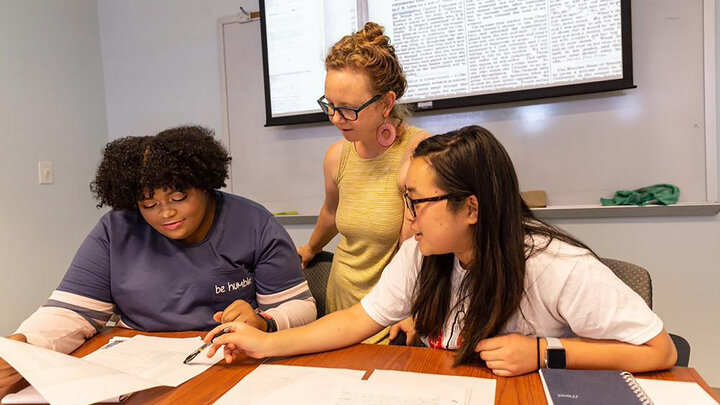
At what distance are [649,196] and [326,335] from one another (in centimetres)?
160

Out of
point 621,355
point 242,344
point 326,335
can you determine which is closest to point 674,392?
point 621,355

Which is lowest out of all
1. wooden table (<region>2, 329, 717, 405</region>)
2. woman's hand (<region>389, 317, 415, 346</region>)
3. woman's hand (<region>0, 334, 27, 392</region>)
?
woman's hand (<region>389, 317, 415, 346</region>)

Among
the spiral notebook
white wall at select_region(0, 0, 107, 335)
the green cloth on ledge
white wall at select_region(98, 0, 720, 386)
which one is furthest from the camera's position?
white wall at select_region(0, 0, 107, 335)

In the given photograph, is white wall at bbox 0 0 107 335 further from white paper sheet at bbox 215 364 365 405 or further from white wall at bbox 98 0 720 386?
white paper sheet at bbox 215 364 365 405

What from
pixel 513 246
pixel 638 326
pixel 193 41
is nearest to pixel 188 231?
pixel 513 246

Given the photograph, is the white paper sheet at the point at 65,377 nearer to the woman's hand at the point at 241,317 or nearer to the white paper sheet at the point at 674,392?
the woman's hand at the point at 241,317

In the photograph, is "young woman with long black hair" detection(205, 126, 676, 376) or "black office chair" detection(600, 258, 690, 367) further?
"black office chair" detection(600, 258, 690, 367)

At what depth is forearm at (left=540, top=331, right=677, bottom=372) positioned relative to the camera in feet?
2.50

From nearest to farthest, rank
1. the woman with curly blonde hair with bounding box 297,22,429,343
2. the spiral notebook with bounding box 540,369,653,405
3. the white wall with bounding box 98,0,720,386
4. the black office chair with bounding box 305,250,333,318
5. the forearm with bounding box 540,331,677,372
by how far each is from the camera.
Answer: the spiral notebook with bounding box 540,369,653,405 → the forearm with bounding box 540,331,677,372 → the woman with curly blonde hair with bounding box 297,22,429,343 → the black office chair with bounding box 305,250,333,318 → the white wall with bounding box 98,0,720,386

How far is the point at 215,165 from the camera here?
47.7 inches

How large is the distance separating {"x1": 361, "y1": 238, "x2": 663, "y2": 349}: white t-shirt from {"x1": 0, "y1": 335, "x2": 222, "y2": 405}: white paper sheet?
15.4 inches

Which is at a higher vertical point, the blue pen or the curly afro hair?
the curly afro hair

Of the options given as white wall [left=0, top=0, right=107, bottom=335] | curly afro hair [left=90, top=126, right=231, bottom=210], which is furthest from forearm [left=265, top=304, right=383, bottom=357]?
white wall [left=0, top=0, right=107, bottom=335]

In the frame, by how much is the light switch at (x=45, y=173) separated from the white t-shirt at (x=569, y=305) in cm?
225
